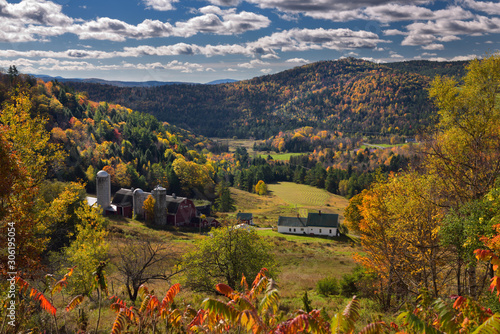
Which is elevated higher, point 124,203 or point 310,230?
point 124,203

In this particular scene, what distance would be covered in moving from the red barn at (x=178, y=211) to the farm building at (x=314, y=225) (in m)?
21.1

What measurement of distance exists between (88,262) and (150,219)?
49.8m

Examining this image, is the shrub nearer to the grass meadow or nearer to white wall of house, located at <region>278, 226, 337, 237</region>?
the grass meadow

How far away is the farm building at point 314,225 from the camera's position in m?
74.0

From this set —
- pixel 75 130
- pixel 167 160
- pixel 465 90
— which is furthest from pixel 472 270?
pixel 75 130

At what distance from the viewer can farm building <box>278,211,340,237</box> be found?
7400 cm

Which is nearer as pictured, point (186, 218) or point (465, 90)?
point (465, 90)

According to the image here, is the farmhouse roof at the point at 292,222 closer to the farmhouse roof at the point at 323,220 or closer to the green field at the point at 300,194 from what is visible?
the farmhouse roof at the point at 323,220

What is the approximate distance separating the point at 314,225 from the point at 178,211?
30.9 metres

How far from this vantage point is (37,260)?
45.4 ft

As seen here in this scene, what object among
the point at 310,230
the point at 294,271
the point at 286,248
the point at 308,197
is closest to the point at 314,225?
the point at 310,230

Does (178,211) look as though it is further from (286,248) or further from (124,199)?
(286,248)

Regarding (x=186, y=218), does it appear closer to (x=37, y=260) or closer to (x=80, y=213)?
(x=80, y=213)

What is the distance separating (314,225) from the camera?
74.8 m
